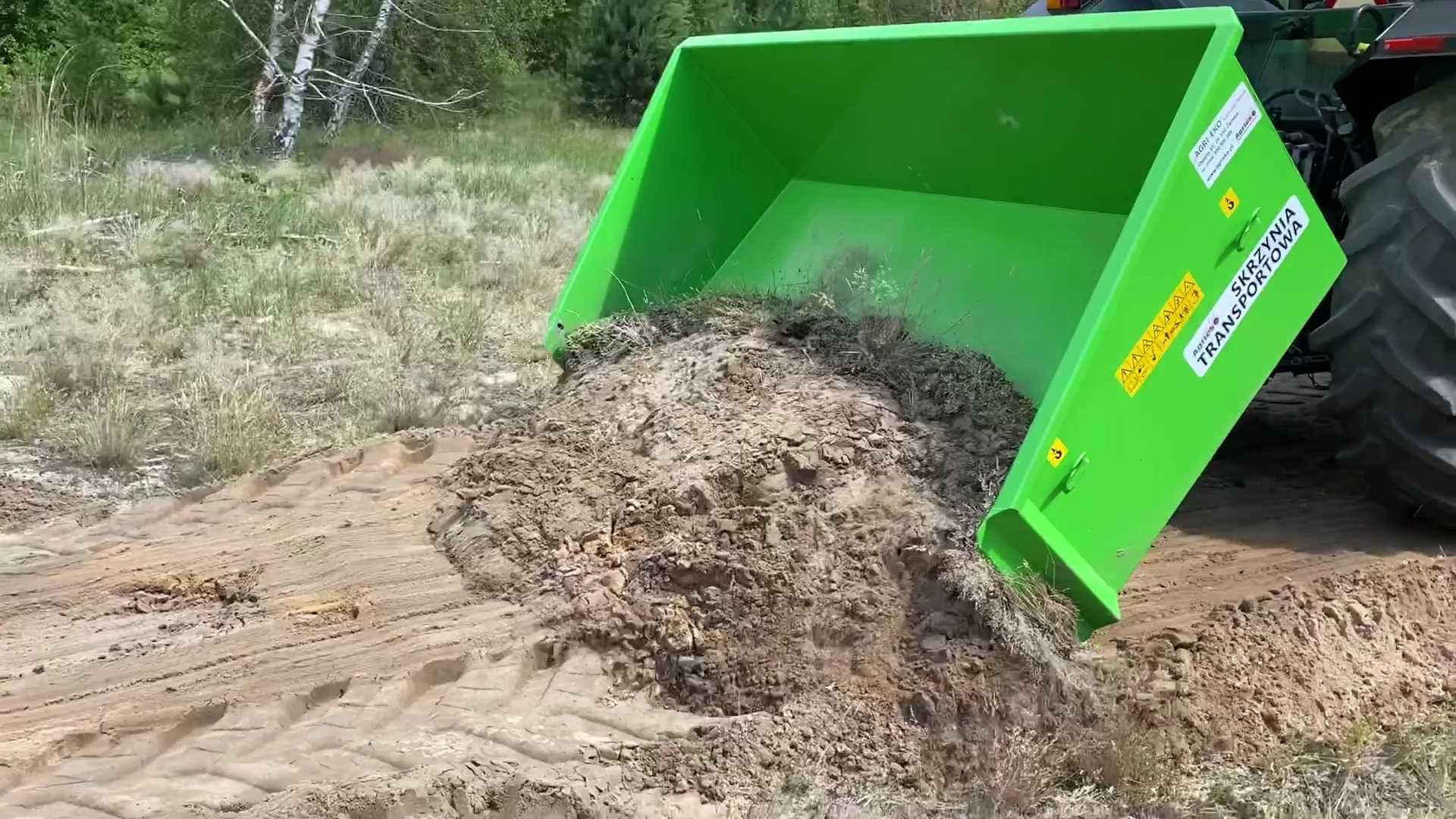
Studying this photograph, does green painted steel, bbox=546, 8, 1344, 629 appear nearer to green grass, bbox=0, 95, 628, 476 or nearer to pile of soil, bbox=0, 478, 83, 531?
green grass, bbox=0, 95, 628, 476

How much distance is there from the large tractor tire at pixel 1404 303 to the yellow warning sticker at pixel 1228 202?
0.64 metres

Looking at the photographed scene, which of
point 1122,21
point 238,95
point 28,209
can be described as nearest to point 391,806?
point 1122,21

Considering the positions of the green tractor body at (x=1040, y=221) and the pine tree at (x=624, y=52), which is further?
the pine tree at (x=624, y=52)

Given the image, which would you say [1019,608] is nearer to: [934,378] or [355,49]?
[934,378]

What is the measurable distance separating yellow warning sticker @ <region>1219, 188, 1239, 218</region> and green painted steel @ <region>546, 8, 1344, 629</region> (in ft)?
0.03

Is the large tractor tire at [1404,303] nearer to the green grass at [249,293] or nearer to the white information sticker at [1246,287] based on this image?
the white information sticker at [1246,287]

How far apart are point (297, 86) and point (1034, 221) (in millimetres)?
10791

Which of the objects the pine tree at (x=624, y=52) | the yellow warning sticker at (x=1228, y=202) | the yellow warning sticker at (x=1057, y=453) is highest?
the yellow warning sticker at (x=1228, y=202)

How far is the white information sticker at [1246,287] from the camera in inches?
105

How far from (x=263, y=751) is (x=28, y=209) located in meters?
6.52

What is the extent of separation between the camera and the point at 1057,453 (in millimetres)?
2445

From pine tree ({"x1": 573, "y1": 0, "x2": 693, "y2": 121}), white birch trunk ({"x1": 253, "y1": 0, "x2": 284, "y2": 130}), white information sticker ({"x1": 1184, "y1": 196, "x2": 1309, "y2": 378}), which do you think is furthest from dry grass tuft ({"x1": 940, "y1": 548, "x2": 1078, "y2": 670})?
pine tree ({"x1": 573, "y1": 0, "x2": 693, "y2": 121})

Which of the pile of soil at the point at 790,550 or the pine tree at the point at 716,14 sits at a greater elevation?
the pile of soil at the point at 790,550

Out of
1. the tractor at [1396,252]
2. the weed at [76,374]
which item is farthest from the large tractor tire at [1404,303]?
the weed at [76,374]
